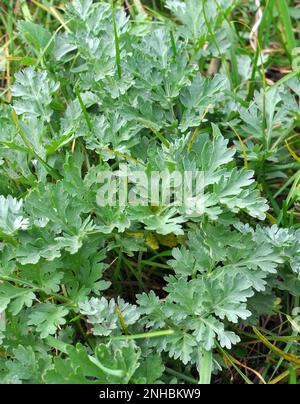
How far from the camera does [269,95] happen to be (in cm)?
267

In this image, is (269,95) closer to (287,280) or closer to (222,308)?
(287,280)

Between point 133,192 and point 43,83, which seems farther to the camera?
point 43,83

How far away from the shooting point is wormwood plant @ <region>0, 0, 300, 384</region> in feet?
6.83

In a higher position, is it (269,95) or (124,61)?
(124,61)

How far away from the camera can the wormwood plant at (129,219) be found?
6.83 feet

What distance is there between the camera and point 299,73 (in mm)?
2631

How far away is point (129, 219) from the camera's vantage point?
215 centimetres

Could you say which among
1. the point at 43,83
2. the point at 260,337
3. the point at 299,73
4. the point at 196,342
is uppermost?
the point at 43,83
